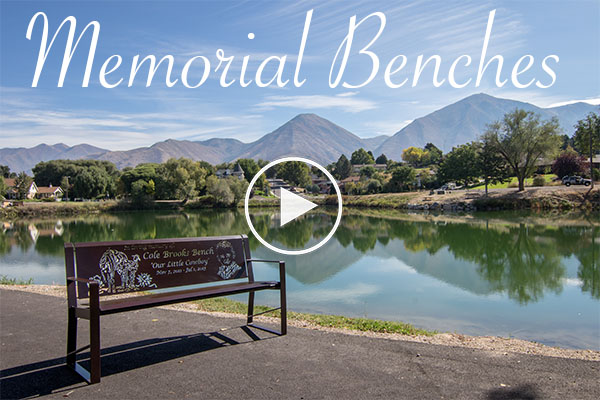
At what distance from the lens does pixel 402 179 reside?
2854 inches

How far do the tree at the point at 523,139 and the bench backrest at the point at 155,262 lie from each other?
53163mm

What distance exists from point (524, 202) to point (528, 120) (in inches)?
406

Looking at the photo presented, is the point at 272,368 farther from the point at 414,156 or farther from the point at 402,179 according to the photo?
the point at 414,156

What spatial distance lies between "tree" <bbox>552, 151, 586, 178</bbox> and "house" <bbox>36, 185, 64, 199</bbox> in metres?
94.4

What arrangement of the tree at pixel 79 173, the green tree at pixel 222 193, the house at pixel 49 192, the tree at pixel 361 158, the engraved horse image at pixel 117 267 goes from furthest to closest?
the tree at pixel 361 158, the house at pixel 49 192, the tree at pixel 79 173, the green tree at pixel 222 193, the engraved horse image at pixel 117 267


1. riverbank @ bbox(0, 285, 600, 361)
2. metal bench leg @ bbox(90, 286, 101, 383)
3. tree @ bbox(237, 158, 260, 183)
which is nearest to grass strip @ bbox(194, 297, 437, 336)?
riverbank @ bbox(0, 285, 600, 361)

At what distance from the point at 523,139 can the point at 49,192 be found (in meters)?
97.0

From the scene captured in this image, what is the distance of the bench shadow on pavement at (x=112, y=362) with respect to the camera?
12.9 ft

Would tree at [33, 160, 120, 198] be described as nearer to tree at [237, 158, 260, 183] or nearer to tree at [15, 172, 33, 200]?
tree at [15, 172, 33, 200]

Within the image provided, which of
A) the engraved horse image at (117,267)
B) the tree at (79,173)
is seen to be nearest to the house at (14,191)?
the tree at (79,173)

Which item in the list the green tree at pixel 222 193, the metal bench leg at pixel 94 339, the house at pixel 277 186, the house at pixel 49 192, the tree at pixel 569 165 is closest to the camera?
the metal bench leg at pixel 94 339

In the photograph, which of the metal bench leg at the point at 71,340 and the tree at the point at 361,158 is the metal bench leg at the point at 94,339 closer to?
the metal bench leg at the point at 71,340

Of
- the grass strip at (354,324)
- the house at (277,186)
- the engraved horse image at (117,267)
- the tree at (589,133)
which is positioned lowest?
the grass strip at (354,324)

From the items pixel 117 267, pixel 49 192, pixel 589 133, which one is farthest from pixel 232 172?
pixel 117 267
